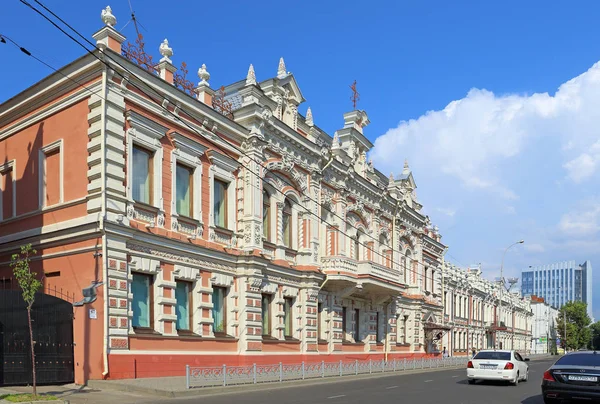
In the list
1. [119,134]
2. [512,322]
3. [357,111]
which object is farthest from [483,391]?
[512,322]

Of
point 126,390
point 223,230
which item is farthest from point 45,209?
point 126,390

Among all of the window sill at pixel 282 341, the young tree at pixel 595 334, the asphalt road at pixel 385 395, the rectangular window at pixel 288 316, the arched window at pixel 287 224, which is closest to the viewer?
the asphalt road at pixel 385 395

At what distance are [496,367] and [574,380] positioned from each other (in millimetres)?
8964

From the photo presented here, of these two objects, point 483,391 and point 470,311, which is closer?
point 483,391

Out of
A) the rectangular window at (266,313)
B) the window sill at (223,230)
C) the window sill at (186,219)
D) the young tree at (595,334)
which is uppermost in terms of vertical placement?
the window sill at (186,219)

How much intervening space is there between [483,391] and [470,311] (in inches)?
2075

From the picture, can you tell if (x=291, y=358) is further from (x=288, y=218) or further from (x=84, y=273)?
(x=84, y=273)

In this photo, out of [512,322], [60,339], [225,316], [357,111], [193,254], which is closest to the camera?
[60,339]

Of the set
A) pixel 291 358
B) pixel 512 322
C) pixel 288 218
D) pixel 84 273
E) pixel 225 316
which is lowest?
pixel 512 322

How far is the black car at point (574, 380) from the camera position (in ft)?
45.6

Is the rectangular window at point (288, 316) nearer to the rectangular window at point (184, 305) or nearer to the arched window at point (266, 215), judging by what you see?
the arched window at point (266, 215)

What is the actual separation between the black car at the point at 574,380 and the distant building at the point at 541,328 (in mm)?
106598

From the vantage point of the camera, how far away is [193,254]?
2373cm

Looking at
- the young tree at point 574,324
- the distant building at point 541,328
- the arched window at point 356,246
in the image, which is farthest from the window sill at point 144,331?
the young tree at point 574,324
